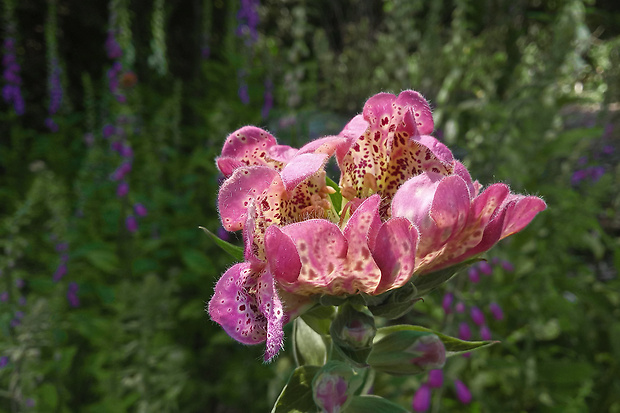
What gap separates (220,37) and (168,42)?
671 millimetres

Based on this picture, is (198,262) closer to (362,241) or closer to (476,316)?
(476,316)

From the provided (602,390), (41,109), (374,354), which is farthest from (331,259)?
(41,109)

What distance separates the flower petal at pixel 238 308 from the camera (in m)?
0.54

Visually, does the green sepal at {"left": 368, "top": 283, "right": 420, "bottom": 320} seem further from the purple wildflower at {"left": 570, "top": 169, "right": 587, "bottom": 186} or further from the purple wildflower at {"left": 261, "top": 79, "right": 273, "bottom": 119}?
the purple wildflower at {"left": 570, "top": 169, "right": 587, "bottom": 186}

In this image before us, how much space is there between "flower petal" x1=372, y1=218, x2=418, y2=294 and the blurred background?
1.13 m

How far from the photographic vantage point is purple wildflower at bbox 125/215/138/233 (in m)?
2.42

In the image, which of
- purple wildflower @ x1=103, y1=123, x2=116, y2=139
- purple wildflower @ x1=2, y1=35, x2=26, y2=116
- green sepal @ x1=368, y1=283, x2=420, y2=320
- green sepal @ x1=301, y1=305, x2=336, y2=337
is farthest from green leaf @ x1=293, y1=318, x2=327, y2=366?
purple wildflower @ x1=2, y1=35, x2=26, y2=116

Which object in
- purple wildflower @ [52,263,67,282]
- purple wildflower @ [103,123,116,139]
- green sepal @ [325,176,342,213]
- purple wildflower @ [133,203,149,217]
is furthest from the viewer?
purple wildflower @ [103,123,116,139]

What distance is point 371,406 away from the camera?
26.8 inches

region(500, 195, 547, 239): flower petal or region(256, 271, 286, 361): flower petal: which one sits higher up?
region(500, 195, 547, 239): flower petal

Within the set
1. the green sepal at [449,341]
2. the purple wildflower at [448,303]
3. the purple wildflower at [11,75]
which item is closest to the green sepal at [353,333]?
the green sepal at [449,341]

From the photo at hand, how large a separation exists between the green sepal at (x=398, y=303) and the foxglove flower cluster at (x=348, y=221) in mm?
26

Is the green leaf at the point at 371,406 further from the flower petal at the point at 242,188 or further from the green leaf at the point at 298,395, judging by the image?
the flower petal at the point at 242,188

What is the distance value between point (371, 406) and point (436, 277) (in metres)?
0.22
